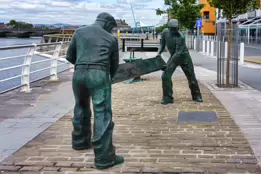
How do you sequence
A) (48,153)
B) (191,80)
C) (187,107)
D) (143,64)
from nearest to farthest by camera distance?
(48,153), (143,64), (187,107), (191,80)

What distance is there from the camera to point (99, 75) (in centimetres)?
454

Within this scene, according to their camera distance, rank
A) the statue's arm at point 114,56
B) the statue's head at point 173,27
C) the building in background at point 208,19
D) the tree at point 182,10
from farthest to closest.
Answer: the building in background at point 208,19 → the tree at point 182,10 → the statue's head at point 173,27 → the statue's arm at point 114,56

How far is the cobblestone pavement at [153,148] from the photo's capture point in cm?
451

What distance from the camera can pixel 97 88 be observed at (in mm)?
4559

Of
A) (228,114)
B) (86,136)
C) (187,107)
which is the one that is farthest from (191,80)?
(86,136)

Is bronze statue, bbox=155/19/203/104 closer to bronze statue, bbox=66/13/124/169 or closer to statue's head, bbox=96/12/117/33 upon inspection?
statue's head, bbox=96/12/117/33

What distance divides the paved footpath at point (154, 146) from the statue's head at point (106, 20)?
1.55 m

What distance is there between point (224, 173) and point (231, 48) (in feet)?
27.2

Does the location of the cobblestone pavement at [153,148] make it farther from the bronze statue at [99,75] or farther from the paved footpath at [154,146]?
the bronze statue at [99,75]

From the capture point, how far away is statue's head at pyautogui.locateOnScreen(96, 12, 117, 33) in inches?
187

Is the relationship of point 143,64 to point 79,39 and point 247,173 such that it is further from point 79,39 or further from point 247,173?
point 247,173

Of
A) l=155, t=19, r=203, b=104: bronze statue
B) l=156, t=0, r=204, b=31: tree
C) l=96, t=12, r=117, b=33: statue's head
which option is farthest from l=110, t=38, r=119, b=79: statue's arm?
l=156, t=0, r=204, b=31: tree

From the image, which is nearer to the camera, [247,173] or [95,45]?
[247,173]

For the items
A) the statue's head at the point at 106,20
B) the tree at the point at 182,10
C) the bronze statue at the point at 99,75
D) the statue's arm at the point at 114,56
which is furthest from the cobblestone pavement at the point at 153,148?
the tree at the point at 182,10
